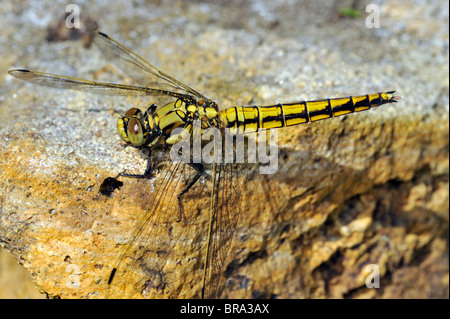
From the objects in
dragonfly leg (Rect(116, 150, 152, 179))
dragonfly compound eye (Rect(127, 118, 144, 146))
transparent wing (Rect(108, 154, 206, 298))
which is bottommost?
transparent wing (Rect(108, 154, 206, 298))

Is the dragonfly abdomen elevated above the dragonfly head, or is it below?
above

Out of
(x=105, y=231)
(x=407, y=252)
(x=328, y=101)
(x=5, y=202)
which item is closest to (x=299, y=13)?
(x=328, y=101)

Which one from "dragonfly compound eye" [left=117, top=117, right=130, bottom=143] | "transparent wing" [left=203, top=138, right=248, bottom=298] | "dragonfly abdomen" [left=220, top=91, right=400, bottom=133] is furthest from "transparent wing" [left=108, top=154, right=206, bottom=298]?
"dragonfly abdomen" [left=220, top=91, right=400, bottom=133]

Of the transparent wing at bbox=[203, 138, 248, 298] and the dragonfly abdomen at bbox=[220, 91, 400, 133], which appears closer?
the transparent wing at bbox=[203, 138, 248, 298]

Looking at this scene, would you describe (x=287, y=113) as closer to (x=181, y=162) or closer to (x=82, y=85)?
(x=181, y=162)

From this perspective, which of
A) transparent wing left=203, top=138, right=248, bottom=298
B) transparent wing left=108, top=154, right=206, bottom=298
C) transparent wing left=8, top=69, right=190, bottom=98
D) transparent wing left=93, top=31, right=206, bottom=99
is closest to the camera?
transparent wing left=108, top=154, right=206, bottom=298

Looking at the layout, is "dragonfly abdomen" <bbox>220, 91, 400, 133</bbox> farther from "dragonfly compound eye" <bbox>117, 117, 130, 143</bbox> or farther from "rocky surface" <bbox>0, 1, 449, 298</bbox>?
"dragonfly compound eye" <bbox>117, 117, 130, 143</bbox>

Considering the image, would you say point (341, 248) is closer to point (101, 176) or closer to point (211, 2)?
point (101, 176)

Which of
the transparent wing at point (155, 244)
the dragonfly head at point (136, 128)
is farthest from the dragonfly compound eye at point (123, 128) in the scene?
the transparent wing at point (155, 244)

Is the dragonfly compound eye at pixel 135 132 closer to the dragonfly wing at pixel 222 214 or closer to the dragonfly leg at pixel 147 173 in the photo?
the dragonfly leg at pixel 147 173
